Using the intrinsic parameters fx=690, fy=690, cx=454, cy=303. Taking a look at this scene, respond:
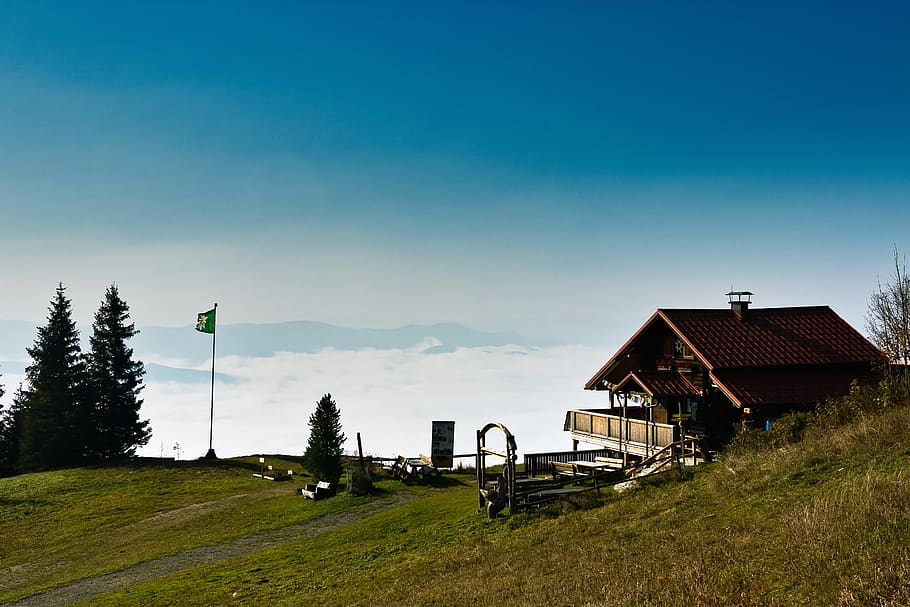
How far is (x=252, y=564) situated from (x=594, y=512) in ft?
39.0

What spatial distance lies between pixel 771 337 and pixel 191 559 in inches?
1151

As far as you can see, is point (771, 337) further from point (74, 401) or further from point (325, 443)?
point (74, 401)

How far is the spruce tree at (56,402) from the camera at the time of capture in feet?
180

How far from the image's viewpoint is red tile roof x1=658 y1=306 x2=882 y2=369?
33.7 metres

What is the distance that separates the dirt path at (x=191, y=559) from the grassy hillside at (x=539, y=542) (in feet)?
0.47

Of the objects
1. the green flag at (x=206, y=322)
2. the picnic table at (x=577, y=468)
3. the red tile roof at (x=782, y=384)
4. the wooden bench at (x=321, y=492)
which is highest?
the green flag at (x=206, y=322)

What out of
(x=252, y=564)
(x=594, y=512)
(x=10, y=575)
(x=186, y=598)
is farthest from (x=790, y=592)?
(x=10, y=575)

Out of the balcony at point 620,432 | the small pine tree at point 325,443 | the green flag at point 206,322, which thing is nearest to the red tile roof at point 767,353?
the balcony at point 620,432

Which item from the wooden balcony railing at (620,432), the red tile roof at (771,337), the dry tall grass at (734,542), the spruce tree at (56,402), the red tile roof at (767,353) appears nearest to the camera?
the dry tall grass at (734,542)

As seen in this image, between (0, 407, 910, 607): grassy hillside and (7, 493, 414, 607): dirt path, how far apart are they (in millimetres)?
144

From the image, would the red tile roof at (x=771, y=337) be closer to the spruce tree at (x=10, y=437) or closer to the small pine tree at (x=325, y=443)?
the small pine tree at (x=325, y=443)

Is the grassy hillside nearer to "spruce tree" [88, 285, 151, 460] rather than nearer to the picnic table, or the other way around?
the picnic table

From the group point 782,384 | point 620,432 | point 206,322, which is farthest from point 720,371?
point 206,322

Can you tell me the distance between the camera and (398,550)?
2275cm
